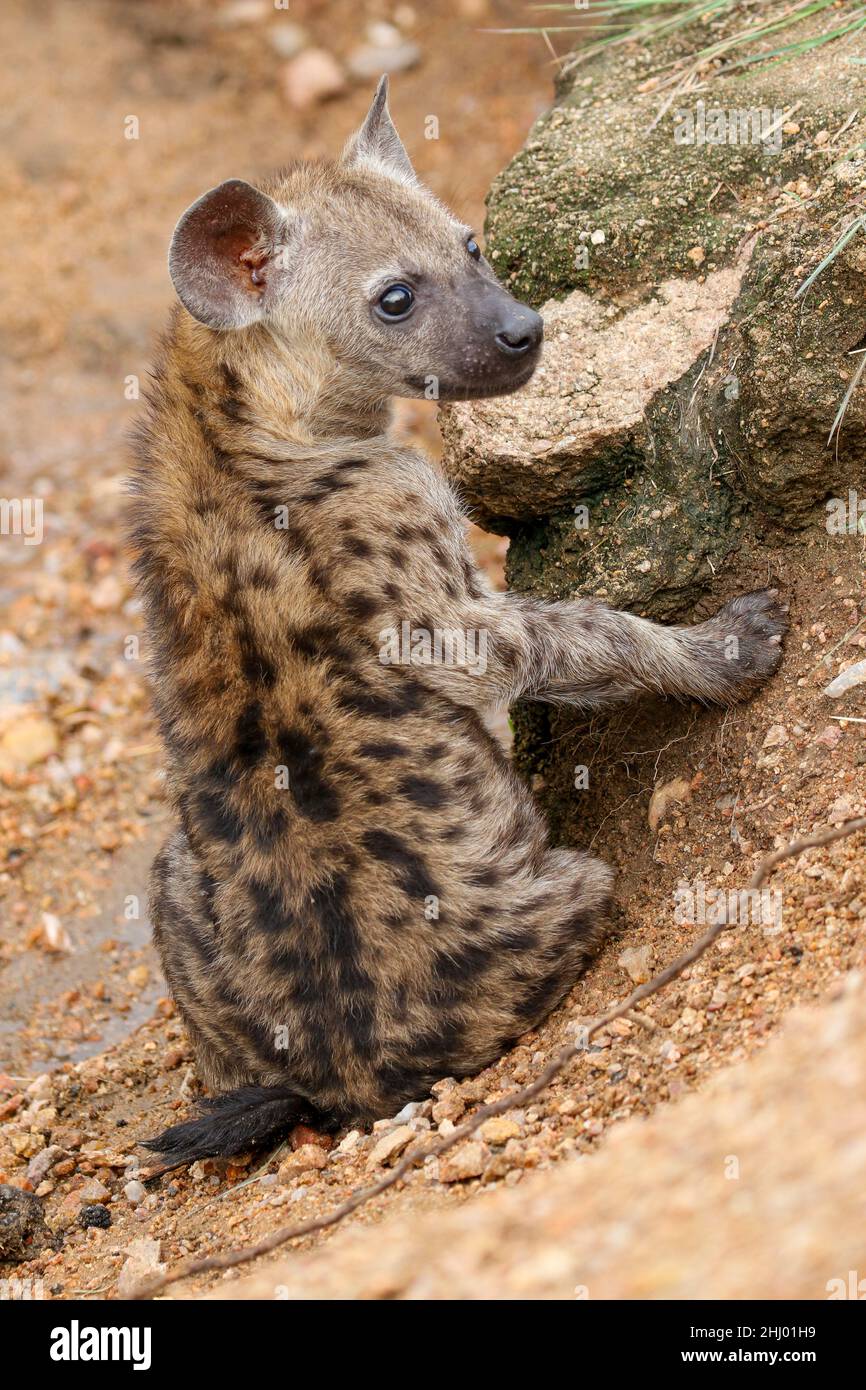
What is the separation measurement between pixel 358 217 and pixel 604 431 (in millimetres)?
1057

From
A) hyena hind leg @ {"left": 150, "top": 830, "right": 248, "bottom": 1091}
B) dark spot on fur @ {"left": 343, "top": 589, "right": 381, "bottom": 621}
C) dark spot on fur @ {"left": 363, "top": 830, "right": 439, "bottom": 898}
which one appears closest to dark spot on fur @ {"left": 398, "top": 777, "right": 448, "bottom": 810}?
dark spot on fur @ {"left": 363, "top": 830, "right": 439, "bottom": 898}

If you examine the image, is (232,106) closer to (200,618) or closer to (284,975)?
(200,618)

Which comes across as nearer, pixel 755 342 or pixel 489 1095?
pixel 489 1095

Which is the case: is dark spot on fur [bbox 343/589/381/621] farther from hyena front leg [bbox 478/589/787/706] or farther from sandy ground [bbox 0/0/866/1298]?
sandy ground [bbox 0/0/866/1298]

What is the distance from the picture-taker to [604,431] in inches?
188

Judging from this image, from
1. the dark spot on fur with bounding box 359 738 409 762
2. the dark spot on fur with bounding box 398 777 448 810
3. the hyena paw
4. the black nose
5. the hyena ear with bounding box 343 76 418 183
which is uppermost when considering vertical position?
the hyena ear with bounding box 343 76 418 183

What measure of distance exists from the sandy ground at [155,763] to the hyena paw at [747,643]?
6 cm

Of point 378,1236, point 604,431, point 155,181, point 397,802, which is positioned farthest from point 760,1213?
point 155,181

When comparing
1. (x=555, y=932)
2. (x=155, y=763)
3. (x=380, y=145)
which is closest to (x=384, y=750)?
(x=555, y=932)

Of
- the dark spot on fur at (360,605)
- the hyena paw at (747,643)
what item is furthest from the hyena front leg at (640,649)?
the dark spot on fur at (360,605)

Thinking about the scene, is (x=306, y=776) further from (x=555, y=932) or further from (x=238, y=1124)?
(x=238, y=1124)

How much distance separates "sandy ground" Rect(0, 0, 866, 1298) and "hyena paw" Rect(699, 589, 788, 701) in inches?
2.3

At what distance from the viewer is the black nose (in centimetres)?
454

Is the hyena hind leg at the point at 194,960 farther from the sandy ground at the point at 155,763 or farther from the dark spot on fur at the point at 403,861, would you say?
the dark spot on fur at the point at 403,861
